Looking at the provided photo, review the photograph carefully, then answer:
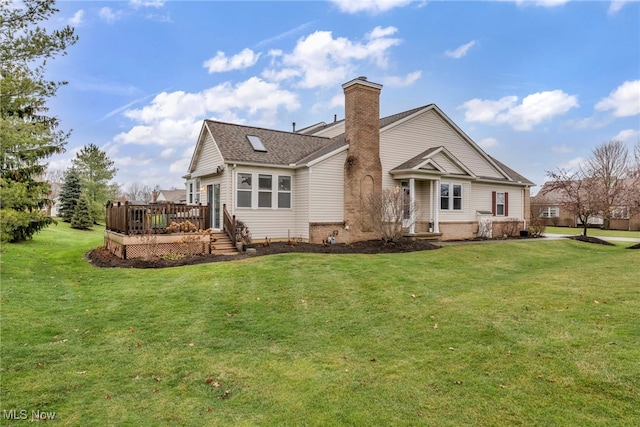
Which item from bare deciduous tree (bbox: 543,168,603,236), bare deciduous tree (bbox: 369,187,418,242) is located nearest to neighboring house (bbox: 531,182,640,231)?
bare deciduous tree (bbox: 543,168,603,236)

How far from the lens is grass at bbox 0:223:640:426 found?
3787 millimetres

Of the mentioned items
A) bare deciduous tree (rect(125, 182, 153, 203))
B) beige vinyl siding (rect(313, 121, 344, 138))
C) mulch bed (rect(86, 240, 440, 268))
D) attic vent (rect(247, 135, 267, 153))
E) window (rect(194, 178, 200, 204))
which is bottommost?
mulch bed (rect(86, 240, 440, 268))

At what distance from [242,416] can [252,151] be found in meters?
13.3

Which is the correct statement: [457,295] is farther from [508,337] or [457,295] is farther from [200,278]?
[200,278]

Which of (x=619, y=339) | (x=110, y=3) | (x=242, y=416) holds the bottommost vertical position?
(x=242, y=416)

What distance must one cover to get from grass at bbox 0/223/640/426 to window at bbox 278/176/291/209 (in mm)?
6556

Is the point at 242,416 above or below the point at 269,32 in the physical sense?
below

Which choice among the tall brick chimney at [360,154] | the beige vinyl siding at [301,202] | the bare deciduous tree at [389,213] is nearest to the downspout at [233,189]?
the beige vinyl siding at [301,202]

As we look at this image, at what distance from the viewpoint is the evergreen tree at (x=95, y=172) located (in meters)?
37.2

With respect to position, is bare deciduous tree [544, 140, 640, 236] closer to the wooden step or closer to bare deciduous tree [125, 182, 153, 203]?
the wooden step

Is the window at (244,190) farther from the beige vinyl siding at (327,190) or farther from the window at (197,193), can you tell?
the window at (197,193)

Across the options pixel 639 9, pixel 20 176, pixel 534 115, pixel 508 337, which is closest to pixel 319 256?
pixel 508 337

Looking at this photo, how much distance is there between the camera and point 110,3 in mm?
11164

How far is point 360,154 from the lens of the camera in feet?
54.1
